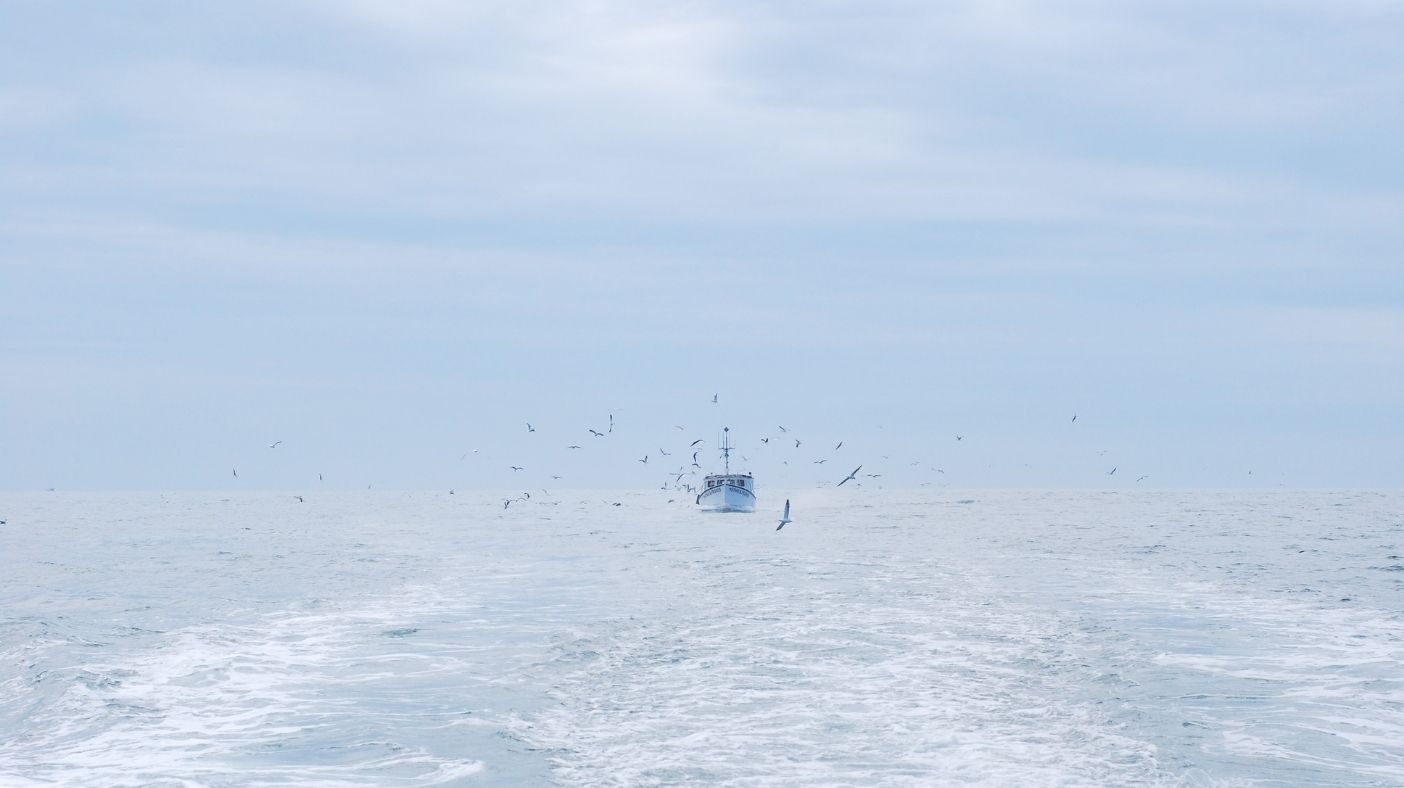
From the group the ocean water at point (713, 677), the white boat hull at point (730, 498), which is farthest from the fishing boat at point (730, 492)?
the ocean water at point (713, 677)

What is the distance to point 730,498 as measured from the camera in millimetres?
97625

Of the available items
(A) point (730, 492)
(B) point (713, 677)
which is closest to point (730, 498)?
(A) point (730, 492)

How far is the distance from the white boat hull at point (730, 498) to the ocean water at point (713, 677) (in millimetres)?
58949

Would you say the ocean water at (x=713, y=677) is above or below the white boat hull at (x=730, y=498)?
above

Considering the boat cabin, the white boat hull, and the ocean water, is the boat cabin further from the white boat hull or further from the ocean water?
the ocean water

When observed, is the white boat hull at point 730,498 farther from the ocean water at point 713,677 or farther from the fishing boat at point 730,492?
the ocean water at point 713,677

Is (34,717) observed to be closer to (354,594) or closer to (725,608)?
(725,608)

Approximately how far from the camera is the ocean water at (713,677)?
509 inches

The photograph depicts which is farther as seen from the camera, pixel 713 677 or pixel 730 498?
pixel 730 498

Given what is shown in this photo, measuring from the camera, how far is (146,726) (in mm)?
14961

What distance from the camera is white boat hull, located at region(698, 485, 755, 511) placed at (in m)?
97.4

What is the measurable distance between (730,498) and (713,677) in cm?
7988

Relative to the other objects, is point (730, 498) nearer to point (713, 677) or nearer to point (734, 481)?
point (734, 481)

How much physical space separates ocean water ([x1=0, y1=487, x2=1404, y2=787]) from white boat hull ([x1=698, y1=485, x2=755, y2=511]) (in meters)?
58.9
